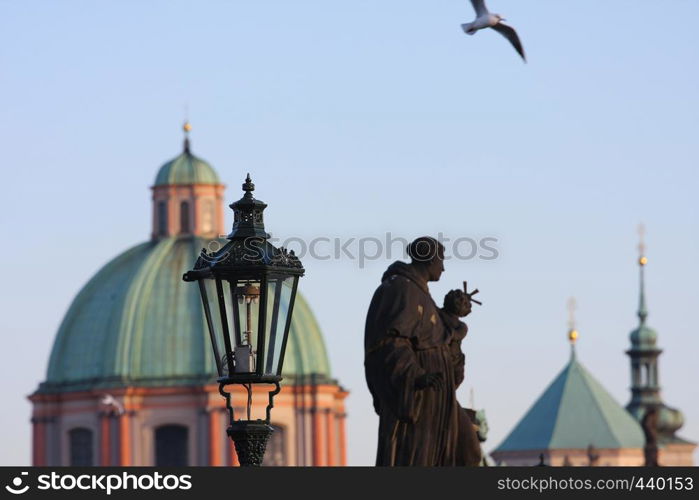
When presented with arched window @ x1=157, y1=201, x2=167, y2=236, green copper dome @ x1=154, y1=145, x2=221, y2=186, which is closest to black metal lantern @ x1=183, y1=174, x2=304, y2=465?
green copper dome @ x1=154, y1=145, x2=221, y2=186

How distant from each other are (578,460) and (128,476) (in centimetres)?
15443

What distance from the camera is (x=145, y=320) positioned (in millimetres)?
152250

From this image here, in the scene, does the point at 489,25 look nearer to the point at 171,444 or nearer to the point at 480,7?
the point at 480,7

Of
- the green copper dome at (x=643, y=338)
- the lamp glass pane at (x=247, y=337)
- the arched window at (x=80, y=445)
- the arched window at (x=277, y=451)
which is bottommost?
the lamp glass pane at (x=247, y=337)

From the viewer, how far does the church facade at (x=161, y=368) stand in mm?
150125

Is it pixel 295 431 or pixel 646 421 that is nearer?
pixel 295 431

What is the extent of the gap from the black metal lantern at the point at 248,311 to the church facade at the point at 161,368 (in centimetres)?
11943

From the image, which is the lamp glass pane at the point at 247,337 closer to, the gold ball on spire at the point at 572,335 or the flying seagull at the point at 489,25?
the flying seagull at the point at 489,25

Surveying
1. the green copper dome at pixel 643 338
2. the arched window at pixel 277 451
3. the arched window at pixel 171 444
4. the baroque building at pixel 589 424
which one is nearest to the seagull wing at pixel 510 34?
the arched window at pixel 277 451

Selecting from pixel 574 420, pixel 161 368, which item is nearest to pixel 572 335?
pixel 574 420

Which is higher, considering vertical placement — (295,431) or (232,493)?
(295,431)

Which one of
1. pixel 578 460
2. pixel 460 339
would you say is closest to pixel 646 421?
pixel 578 460

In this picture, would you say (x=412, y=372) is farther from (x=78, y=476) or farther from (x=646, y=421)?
(x=646, y=421)

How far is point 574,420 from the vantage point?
186m
